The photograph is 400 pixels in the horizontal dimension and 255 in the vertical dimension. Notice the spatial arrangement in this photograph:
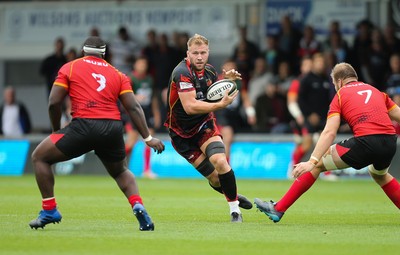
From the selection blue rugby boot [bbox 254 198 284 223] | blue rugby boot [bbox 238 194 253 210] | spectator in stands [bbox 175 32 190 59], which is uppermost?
blue rugby boot [bbox 254 198 284 223]

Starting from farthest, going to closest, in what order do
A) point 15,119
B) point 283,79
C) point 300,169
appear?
point 15,119
point 283,79
point 300,169

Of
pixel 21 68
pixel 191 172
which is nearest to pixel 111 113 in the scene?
pixel 191 172

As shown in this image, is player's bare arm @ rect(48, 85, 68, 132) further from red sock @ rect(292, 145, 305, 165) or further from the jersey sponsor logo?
red sock @ rect(292, 145, 305, 165)

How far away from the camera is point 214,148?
13.1 m

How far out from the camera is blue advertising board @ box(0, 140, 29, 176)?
85.7 ft

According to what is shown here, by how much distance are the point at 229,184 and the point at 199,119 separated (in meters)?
1.00

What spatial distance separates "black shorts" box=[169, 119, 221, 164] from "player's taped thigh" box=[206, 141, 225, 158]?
0.21m

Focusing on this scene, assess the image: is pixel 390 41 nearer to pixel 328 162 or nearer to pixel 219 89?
pixel 219 89

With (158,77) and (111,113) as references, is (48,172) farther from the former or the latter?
(158,77)

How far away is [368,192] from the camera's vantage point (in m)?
19.4

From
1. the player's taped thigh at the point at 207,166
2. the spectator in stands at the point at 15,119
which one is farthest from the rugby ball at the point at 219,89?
the spectator in stands at the point at 15,119

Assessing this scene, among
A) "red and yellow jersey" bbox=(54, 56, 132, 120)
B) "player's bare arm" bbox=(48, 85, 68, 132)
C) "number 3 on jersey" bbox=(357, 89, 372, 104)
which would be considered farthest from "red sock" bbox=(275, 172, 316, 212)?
"player's bare arm" bbox=(48, 85, 68, 132)

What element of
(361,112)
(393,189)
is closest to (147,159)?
(393,189)

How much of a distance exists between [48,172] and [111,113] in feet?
3.16
